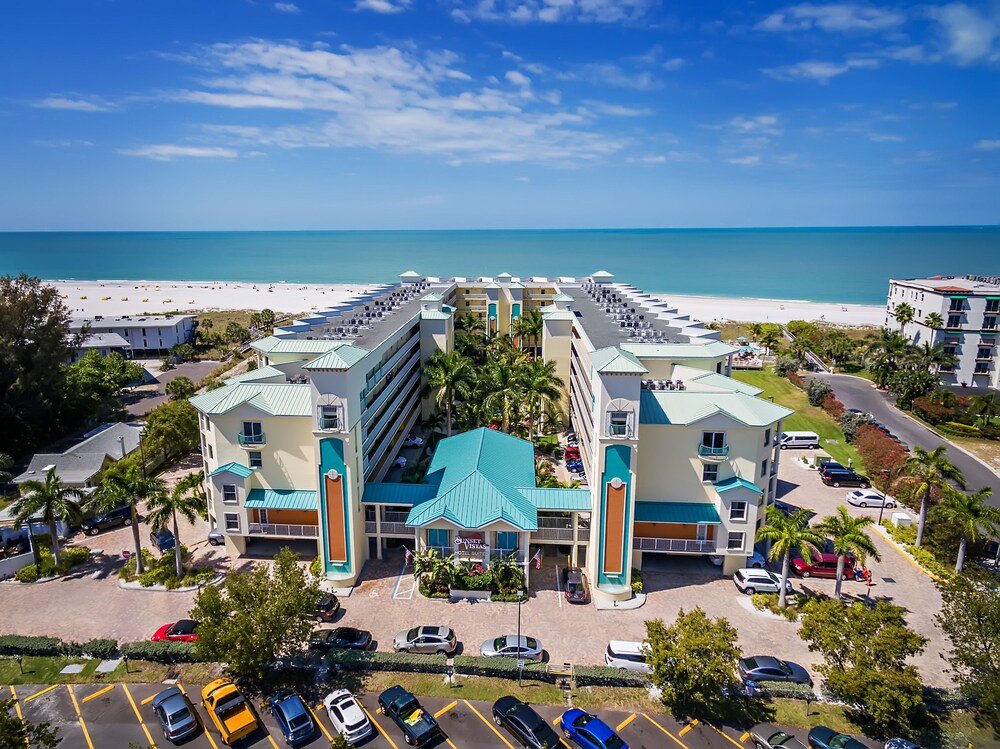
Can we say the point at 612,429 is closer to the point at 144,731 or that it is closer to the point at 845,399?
the point at 144,731

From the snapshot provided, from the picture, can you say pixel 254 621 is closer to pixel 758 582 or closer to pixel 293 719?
pixel 293 719

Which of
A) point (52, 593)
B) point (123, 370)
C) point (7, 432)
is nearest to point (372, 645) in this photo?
point (52, 593)

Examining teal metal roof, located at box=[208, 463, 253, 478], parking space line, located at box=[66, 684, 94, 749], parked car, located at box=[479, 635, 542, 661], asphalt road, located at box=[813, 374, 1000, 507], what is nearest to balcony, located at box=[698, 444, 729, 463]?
parked car, located at box=[479, 635, 542, 661]

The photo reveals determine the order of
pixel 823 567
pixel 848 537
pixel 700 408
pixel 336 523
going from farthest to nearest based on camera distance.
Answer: pixel 823 567 → pixel 700 408 → pixel 336 523 → pixel 848 537

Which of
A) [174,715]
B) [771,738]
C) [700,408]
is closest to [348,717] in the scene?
[174,715]

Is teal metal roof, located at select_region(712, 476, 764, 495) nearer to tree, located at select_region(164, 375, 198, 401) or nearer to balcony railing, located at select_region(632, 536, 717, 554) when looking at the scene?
balcony railing, located at select_region(632, 536, 717, 554)

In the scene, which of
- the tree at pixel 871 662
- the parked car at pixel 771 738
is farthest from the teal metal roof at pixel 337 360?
the tree at pixel 871 662
